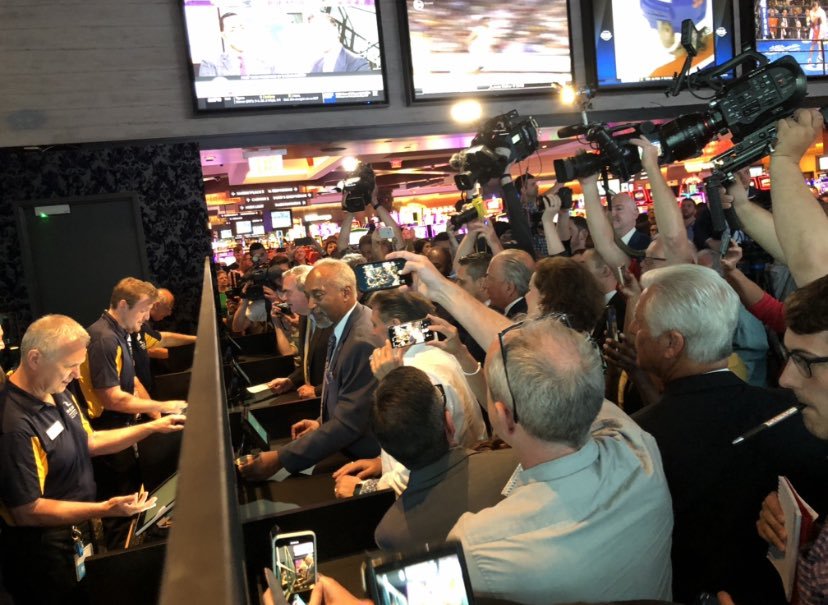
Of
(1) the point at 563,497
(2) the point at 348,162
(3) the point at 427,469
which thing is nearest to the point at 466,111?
(2) the point at 348,162

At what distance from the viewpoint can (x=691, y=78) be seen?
284 centimetres

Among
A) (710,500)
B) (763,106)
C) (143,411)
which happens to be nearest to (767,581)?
(710,500)

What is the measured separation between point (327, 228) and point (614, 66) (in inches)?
537

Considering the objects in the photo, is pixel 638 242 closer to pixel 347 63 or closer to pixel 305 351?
pixel 305 351

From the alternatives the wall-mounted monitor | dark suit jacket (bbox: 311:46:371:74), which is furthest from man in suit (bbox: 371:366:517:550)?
the wall-mounted monitor

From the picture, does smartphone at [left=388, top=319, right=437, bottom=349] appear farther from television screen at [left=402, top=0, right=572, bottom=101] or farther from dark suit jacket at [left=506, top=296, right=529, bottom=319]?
television screen at [left=402, top=0, right=572, bottom=101]

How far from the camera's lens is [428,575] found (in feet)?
2.98

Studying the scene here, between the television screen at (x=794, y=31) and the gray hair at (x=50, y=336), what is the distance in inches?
286

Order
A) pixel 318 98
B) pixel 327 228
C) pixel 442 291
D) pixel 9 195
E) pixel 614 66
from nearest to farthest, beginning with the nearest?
1. pixel 442 291
2. pixel 9 195
3. pixel 318 98
4. pixel 614 66
5. pixel 327 228

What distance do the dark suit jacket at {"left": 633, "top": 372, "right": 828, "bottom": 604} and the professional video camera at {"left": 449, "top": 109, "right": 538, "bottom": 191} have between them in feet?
8.44

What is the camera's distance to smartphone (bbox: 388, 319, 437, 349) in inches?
96.5

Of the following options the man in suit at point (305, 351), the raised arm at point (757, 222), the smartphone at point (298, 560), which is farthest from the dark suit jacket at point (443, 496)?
the man in suit at point (305, 351)

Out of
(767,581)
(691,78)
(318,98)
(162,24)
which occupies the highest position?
(162,24)

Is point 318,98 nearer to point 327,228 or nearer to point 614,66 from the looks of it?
point 614,66
